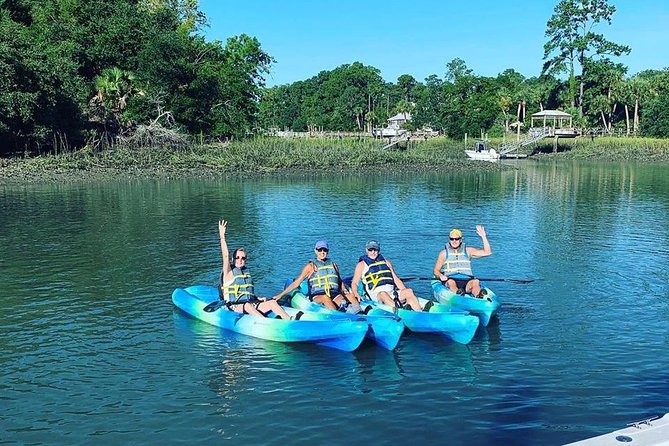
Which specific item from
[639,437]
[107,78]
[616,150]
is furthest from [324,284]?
[616,150]

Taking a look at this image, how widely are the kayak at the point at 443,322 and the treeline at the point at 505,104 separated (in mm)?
65109

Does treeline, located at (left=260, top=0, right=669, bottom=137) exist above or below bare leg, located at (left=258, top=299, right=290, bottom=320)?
above

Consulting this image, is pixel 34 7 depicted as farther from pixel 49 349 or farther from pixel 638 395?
pixel 638 395

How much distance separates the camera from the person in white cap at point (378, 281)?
1262 cm

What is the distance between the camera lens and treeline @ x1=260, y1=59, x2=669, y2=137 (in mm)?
78000

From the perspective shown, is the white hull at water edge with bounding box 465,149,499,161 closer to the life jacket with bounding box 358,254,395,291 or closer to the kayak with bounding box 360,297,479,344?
the life jacket with bounding box 358,254,395,291

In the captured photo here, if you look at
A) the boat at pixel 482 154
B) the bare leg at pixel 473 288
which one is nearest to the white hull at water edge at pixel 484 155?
the boat at pixel 482 154

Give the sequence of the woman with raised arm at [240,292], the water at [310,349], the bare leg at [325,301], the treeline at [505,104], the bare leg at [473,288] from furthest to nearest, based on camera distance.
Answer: the treeline at [505,104], the bare leg at [473,288], the bare leg at [325,301], the woman with raised arm at [240,292], the water at [310,349]

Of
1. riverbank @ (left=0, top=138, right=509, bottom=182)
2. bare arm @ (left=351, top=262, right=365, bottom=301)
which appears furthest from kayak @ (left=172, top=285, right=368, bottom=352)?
riverbank @ (left=0, top=138, right=509, bottom=182)

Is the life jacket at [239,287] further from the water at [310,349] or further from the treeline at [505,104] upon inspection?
the treeline at [505,104]

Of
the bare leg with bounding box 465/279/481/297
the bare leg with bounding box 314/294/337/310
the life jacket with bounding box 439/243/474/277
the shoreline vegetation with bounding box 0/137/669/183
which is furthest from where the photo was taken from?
the shoreline vegetation with bounding box 0/137/669/183

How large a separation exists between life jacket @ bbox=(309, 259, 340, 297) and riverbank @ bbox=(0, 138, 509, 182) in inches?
1290

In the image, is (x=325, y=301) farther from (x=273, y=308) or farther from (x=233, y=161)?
(x=233, y=161)

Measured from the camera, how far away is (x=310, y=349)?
38.8ft
